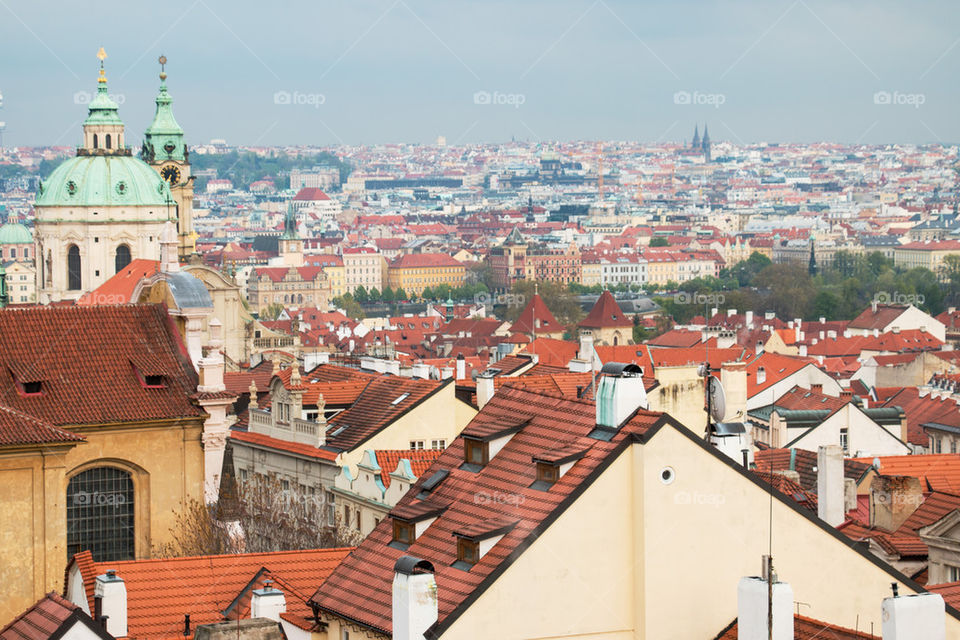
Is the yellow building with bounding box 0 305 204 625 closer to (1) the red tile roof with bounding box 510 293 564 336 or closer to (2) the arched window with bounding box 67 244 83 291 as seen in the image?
(2) the arched window with bounding box 67 244 83 291

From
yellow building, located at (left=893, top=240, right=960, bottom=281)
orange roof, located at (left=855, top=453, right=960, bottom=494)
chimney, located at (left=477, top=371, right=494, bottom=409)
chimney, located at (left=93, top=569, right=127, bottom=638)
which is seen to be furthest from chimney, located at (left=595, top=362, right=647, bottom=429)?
yellow building, located at (left=893, top=240, right=960, bottom=281)

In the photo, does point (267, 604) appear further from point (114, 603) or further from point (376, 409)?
point (376, 409)

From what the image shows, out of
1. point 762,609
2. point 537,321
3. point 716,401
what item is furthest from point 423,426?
point 537,321

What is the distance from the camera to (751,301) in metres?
136

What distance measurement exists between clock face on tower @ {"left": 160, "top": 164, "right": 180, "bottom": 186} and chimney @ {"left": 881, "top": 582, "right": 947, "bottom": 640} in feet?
259

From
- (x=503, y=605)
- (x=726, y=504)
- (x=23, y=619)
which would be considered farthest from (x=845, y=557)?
(x=23, y=619)

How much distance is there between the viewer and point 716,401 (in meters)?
14.7

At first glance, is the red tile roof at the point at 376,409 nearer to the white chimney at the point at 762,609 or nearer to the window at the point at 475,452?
the window at the point at 475,452

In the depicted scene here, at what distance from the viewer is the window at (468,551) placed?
12.6 meters

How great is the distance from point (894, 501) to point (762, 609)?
11.6 metres

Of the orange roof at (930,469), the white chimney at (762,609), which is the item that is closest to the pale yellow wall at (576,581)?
the white chimney at (762,609)

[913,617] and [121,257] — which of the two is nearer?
[913,617]

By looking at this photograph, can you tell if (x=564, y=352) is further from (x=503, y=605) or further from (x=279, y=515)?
(x=503, y=605)

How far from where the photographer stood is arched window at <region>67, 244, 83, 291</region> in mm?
77062
